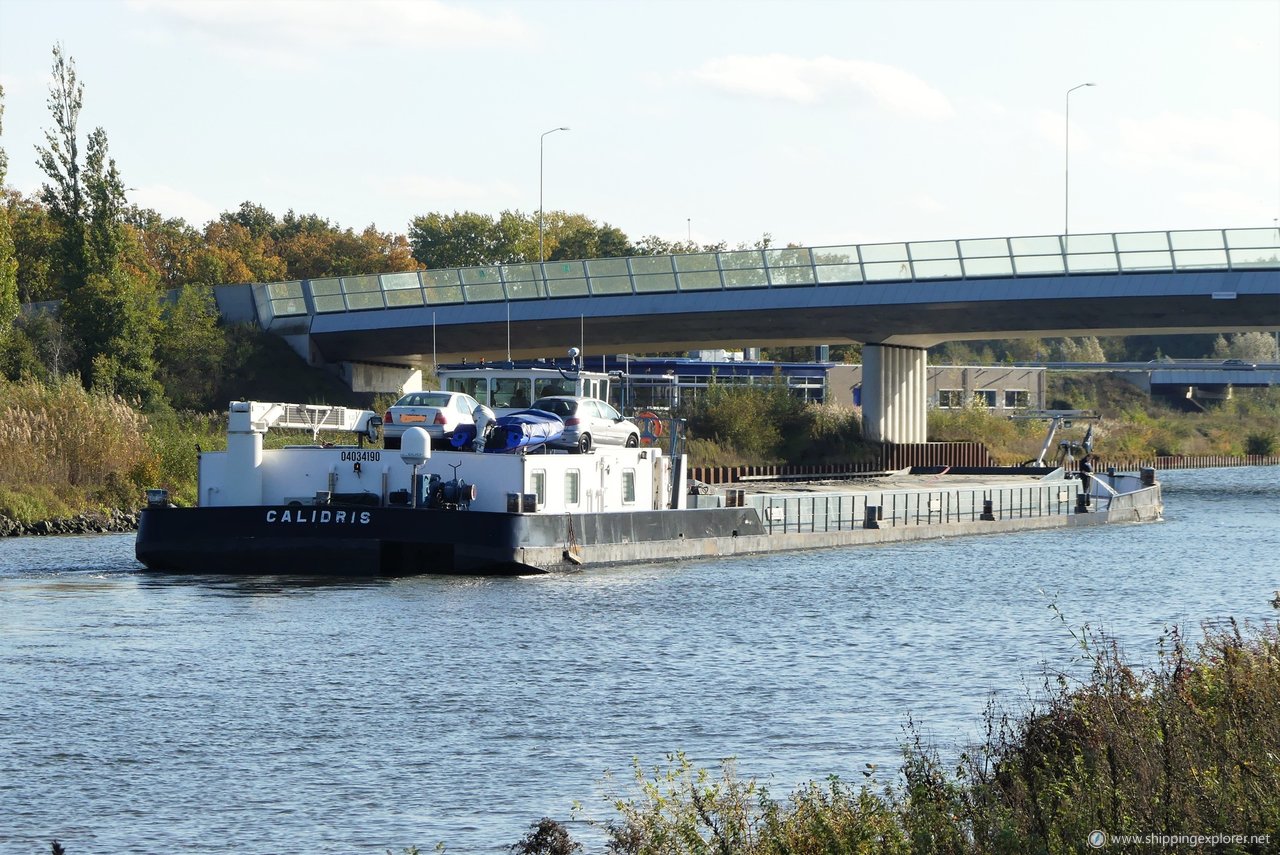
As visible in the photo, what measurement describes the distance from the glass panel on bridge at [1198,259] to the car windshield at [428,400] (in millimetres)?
32618

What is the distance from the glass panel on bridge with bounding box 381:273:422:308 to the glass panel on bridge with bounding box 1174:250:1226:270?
29.8 metres

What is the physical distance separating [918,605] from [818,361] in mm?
81392

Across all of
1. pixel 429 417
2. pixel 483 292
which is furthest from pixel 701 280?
pixel 429 417

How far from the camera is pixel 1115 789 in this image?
1216 centimetres

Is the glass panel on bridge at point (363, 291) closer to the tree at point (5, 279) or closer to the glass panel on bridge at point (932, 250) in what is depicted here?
the tree at point (5, 279)

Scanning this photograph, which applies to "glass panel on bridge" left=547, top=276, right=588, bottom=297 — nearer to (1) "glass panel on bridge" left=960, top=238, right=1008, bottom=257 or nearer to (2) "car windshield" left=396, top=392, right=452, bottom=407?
(1) "glass panel on bridge" left=960, top=238, right=1008, bottom=257

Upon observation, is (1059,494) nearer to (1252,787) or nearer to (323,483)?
(323,483)

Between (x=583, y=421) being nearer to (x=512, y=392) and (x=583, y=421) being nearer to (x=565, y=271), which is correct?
(x=512, y=392)

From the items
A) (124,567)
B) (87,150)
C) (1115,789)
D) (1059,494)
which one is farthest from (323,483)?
(87,150)

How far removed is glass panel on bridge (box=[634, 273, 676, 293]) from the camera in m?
66.9

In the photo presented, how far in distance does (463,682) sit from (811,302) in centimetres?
4279


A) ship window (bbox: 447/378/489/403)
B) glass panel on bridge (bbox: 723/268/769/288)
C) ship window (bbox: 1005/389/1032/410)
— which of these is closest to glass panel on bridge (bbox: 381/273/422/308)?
glass panel on bridge (bbox: 723/268/769/288)

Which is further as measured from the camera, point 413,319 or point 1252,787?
point 413,319

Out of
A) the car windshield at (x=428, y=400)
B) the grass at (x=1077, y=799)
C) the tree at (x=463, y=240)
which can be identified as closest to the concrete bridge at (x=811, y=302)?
the car windshield at (x=428, y=400)
